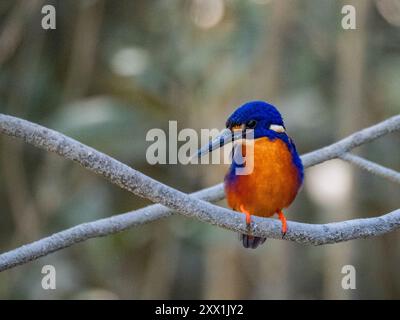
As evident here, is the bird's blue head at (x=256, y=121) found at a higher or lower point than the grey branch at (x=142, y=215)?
higher

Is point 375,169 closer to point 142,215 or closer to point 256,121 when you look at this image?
point 256,121

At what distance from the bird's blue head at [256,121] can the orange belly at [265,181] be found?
4cm

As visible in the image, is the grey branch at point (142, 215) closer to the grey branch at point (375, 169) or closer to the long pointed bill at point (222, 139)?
the grey branch at point (375, 169)

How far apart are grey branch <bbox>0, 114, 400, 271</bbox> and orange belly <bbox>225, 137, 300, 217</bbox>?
0.17 metres

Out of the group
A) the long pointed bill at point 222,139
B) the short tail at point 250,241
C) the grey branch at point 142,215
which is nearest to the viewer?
the grey branch at point 142,215

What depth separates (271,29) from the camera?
442cm

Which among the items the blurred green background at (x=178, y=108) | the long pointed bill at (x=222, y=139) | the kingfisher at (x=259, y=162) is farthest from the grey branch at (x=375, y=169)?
the blurred green background at (x=178, y=108)

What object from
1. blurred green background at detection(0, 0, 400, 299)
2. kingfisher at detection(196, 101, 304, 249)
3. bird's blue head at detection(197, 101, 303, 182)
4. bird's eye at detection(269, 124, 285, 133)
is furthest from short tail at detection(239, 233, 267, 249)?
blurred green background at detection(0, 0, 400, 299)

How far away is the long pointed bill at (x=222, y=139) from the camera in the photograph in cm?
237

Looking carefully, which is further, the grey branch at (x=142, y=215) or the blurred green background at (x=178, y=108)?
the blurred green background at (x=178, y=108)

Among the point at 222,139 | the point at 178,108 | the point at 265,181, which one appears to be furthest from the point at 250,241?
the point at 178,108

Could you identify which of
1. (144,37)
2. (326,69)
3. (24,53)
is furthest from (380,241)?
(24,53)

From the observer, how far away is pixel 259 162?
2.38 metres

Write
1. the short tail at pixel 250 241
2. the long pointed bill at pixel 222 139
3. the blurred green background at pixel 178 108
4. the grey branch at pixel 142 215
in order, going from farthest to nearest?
the blurred green background at pixel 178 108
the short tail at pixel 250 241
the long pointed bill at pixel 222 139
the grey branch at pixel 142 215
